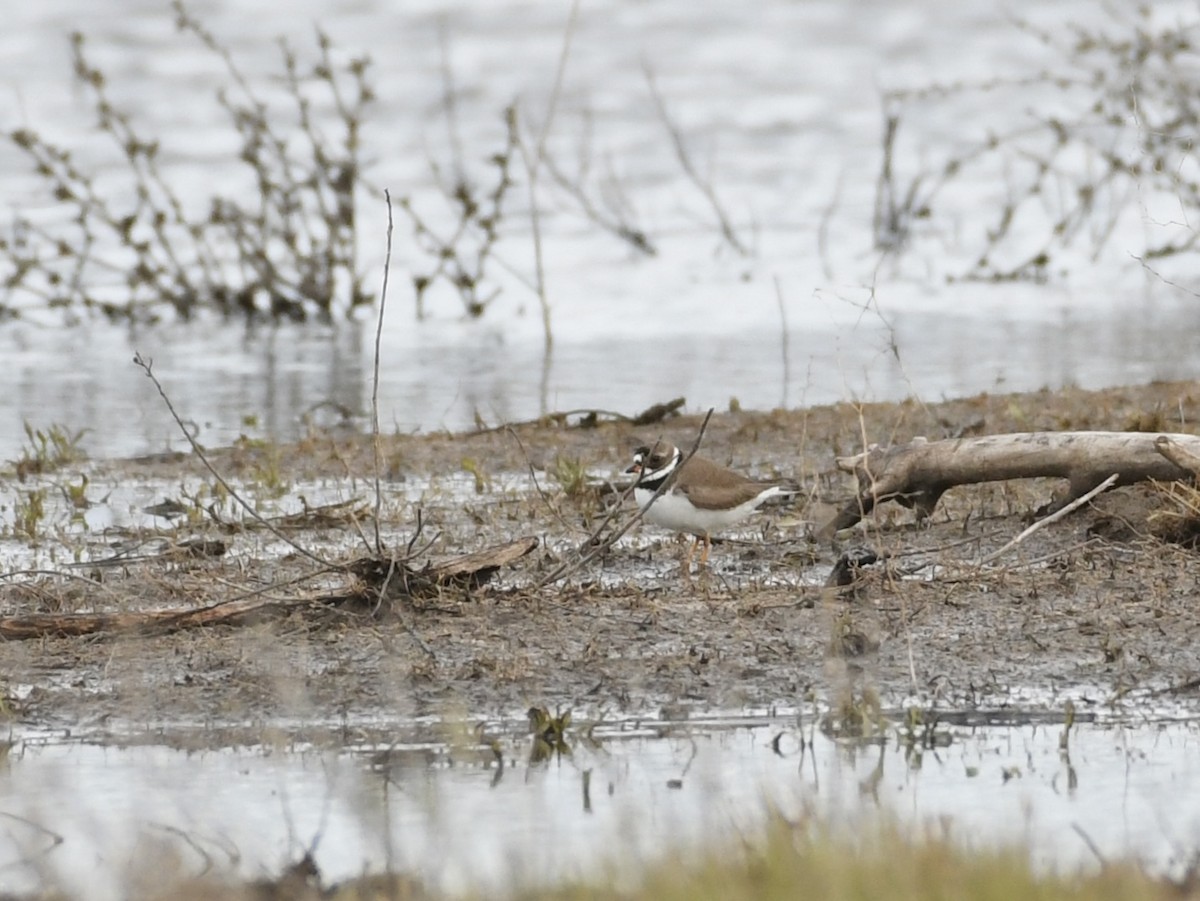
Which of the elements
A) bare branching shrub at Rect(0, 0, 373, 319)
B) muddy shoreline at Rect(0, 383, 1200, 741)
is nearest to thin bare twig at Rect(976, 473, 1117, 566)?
muddy shoreline at Rect(0, 383, 1200, 741)

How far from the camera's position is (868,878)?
12.1ft

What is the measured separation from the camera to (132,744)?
5598 mm

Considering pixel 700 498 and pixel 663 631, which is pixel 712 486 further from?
pixel 663 631

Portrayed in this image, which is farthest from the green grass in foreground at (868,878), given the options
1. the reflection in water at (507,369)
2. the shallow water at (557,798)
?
the reflection in water at (507,369)

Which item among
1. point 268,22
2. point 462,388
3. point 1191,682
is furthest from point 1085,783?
point 268,22

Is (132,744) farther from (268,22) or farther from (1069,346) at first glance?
(268,22)

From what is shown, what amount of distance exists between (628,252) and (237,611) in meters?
12.9

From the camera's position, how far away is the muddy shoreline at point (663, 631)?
583cm

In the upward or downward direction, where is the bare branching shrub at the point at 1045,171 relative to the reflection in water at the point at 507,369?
upward

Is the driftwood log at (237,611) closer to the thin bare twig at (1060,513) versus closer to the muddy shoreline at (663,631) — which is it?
the muddy shoreline at (663,631)

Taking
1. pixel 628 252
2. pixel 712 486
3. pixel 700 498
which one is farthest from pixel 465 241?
pixel 700 498

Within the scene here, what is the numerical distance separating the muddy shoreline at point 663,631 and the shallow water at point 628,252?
120cm

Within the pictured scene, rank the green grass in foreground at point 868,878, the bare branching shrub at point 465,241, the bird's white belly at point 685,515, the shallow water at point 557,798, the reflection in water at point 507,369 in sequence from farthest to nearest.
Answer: the bare branching shrub at point 465,241 < the reflection in water at point 507,369 < the bird's white belly at point 685,515 < the shallow water at point 557,798 < the green grass in foreground at point 868,878

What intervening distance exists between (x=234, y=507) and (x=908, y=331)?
813 centimetres
